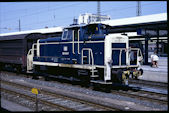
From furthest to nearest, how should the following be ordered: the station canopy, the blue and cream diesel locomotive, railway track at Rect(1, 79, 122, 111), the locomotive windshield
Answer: the station canopy < the locomotive windshield < the blue and cream diesel locomotive < railway track at Rect(1, 79, 122, 111)

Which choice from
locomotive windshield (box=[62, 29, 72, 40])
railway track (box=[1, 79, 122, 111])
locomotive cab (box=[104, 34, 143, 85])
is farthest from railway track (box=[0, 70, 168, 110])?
locomotive windshield (box=[62, 29, 72, 40])

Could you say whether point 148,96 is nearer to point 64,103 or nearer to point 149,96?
point 149,96

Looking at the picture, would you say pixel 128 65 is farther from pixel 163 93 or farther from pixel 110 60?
pixel 163 93

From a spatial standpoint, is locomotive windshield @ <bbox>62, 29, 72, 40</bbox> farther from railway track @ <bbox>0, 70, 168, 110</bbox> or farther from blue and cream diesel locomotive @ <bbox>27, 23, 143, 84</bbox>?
railway track @ <bbox>0, 70, 168, 110</bbox>

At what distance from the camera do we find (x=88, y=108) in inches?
292

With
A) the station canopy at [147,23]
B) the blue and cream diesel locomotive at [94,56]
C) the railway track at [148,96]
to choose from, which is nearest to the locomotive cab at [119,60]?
the blue and cream diesel locomotive at [94,56]

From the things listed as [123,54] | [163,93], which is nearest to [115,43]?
[123,54]

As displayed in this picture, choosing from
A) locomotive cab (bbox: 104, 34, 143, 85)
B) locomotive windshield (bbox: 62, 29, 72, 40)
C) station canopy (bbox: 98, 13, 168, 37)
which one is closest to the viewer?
locomotive cab (bbox: 104, 34, 143, 85)

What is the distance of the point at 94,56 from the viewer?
10.5m

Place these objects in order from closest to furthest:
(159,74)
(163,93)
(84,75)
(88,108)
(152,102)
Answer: (88,108) → (152,102) → (163,93) → (84,75) → (159,74)

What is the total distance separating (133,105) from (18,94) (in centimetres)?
537

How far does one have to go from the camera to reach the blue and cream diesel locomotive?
9.88 meters

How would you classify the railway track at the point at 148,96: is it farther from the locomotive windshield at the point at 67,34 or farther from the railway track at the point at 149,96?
the locomotive windshield at the point at 67,34

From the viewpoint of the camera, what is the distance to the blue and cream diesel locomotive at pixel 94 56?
9.88 meters
